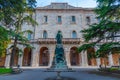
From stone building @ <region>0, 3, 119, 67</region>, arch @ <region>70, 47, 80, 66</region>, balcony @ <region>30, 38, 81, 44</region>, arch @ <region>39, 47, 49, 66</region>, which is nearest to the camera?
balcony @ <region>30, 38, 81, 44</region>

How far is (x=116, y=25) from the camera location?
538 inches

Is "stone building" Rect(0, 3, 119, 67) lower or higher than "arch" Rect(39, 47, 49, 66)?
higher

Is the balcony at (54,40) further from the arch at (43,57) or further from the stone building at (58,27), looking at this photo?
the arch at (43,57)

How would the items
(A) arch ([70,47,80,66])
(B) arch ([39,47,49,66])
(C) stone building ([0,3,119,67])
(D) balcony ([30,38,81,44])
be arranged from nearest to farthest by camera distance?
(D) balcony ([30,38,81,44]) < (C) stone building ([0,3,119,67]) < (B) arch ([39,47,49,66]) < (A) arch ([70,47,80,66])

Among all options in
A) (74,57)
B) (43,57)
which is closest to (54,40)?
(43,57)

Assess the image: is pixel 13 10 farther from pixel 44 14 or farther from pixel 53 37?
pixel 44 14

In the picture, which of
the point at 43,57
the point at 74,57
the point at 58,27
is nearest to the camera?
the point at 58,27

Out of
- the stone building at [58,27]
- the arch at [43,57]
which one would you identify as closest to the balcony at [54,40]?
the stone building at [58,27]

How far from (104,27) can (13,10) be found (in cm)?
884

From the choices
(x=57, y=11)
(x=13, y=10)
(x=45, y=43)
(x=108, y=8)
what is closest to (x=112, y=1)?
(x=108, y=8)

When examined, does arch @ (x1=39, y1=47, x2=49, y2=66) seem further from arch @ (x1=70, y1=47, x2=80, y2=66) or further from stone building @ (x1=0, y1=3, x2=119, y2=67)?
arch @ (x1=70, y1=47, x2=80, y2=66)

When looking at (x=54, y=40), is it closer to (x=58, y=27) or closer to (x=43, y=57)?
(x=58, y=27)

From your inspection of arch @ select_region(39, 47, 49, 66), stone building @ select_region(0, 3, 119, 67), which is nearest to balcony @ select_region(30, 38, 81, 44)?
stone building @ select_region(0, 3, 119, 67)

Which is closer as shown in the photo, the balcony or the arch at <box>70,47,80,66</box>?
the balcony
